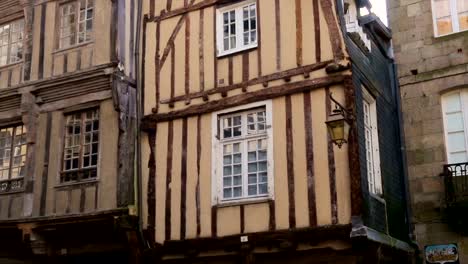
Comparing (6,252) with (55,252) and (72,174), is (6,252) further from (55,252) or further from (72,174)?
(72,174)

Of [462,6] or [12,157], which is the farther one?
[12,157]

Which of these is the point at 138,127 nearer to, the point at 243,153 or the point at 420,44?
the point at 243,153

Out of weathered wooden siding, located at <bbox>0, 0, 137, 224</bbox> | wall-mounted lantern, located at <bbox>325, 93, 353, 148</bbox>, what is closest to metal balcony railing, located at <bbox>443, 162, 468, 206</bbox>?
wall-mounted lantern, located at <bbox>325, 93, 353, 148</bbox>

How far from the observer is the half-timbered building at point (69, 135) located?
11.5 m

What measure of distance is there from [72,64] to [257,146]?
4328mm

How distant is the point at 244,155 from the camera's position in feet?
34.6

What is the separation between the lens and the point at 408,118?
11.1 meters

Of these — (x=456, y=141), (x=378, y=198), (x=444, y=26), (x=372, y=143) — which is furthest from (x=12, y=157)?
(x=444, y=26)

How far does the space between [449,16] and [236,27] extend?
3657mm

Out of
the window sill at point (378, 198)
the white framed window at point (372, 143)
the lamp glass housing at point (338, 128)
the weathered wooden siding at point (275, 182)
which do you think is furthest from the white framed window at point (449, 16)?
the lamp glass housing at point (338, 128)

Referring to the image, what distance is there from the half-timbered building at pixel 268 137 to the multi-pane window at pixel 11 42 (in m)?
3.21

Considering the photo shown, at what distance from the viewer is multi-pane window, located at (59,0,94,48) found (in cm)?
1268

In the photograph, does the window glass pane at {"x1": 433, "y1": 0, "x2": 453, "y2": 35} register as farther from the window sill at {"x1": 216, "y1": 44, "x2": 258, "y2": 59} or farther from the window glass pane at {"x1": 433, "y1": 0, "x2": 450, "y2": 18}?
the window sill at {"x1": 216, "y1": 44, "x2": 258, "y2": 59}

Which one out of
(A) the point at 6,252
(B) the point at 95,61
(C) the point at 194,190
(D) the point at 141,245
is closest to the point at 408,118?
(C) the point at 194,190
